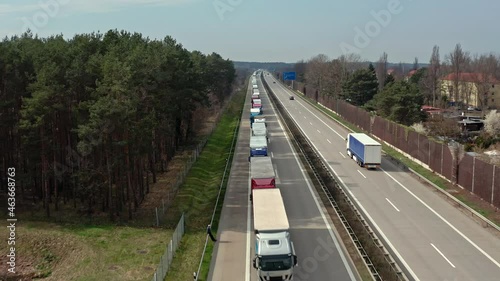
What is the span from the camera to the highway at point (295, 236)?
22.9 meters

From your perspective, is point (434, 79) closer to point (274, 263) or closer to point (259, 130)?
point (259, 130)

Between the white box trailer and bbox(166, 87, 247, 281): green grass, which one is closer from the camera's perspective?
bbox(166, 87, 247, 281): green grass

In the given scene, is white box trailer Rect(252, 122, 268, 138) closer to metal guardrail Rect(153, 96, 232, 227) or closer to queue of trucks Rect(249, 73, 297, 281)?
metal guardrail Rect(153, 96, 232, 227)

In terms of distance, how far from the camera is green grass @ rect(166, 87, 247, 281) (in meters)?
24.2

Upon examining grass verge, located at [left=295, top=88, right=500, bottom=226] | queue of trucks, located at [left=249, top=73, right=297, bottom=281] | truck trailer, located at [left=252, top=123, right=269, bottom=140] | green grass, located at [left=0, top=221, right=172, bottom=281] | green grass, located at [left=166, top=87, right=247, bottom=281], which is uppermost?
truck trailer, located at [left=252, top=123, right=269, bottom=140]

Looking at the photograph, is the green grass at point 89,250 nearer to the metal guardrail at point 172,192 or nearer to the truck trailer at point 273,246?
the metal guardrail at point 172,192

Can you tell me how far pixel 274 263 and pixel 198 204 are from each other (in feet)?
50.8

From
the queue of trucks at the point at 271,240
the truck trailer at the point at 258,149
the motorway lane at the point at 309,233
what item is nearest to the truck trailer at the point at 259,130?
the truck trailer at the point at 258,149

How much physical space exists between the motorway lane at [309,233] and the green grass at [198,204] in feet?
11.8

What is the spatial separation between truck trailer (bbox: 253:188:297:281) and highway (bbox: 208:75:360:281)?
1235mm

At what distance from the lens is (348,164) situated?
4772 centimetres

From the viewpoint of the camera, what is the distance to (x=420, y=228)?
28797mm

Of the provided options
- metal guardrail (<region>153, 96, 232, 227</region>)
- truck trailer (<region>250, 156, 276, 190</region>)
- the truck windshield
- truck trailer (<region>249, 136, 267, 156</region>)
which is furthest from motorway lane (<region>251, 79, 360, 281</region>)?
metal guardrail (<region>153, 96, 232, 227</region>)

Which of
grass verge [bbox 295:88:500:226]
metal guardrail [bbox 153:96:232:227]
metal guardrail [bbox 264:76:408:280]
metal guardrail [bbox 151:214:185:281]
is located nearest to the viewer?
metal guardrail [bbox 151:214:185:281]
